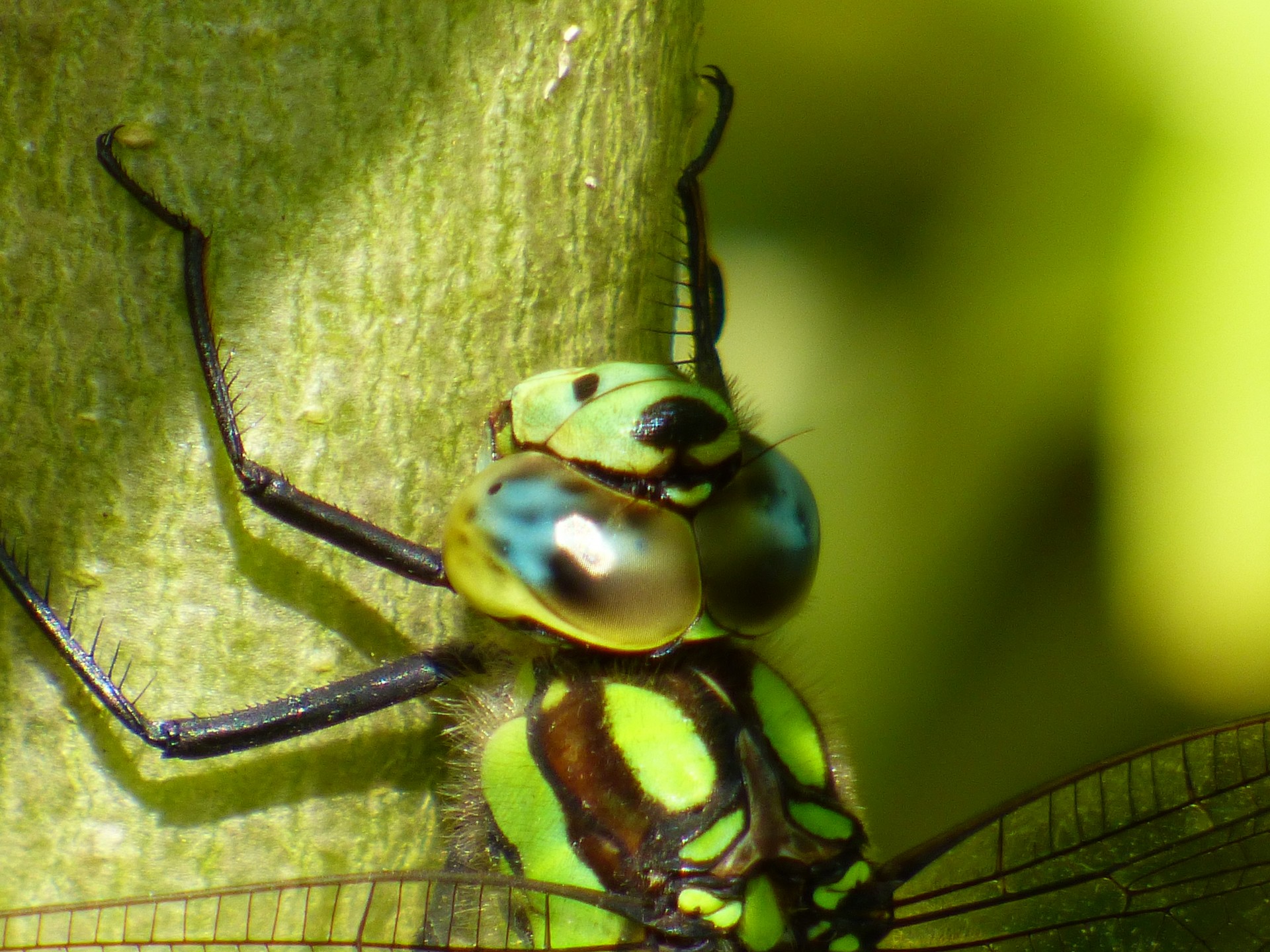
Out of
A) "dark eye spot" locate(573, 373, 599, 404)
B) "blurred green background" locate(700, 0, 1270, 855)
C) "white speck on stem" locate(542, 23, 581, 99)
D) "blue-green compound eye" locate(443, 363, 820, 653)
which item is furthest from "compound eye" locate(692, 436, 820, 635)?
"blurred green background" locate(700, 0, 1270, 855)

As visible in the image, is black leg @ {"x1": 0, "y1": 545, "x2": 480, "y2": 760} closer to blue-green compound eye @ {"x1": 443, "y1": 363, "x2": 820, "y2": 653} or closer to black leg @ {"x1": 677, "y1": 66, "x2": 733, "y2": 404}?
blue-green compound eye @ {"x1": 443, "y1": 363, "x2": 820, "y2": 653}

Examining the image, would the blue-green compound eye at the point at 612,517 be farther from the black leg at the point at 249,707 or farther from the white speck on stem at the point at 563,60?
the white speck on stem at the point at 563,60

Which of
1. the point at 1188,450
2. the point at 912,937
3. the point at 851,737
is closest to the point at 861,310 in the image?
the point at 1188,450

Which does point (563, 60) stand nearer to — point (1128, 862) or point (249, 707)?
point (249, 707)

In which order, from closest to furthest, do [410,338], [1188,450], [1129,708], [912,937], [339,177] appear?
1. [339,177]
2. [410,338]
3. [912,937]
4. [1188,450]
5. [1129,708]

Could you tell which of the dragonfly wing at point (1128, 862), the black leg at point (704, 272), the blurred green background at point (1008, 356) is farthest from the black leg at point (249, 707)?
the blurred green background at point (1008, 356)

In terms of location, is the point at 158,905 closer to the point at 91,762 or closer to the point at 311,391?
the point at 91,762

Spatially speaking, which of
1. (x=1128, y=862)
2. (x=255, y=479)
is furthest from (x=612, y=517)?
(x=1128, y=862)

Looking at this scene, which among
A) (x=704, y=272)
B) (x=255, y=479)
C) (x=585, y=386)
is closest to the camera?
(x=255, y=479)
